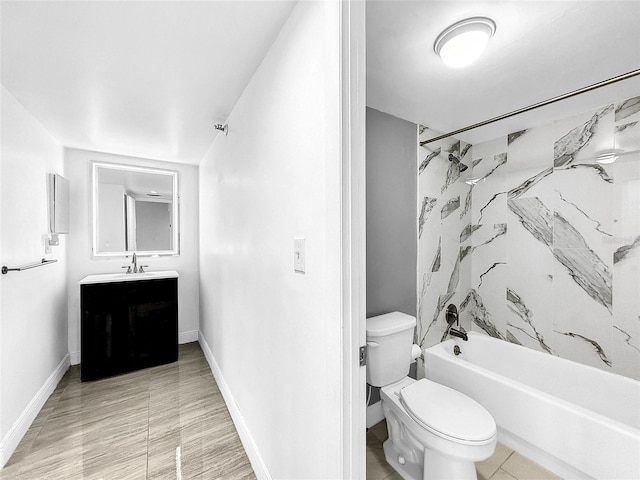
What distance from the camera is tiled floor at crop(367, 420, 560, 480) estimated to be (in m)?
1.53

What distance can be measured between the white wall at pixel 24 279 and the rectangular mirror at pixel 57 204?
0.05 metres

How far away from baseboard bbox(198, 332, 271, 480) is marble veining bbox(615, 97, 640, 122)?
9.97 ft

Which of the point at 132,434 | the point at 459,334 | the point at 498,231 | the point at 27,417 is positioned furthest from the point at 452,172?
the point at 27,417

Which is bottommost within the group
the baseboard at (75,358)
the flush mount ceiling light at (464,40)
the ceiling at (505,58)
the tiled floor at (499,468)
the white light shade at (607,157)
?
the tiled floor at (499,468)

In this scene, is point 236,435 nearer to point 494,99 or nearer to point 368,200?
point 368,200

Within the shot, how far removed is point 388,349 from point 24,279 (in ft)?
7.87

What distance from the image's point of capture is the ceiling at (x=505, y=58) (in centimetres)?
114

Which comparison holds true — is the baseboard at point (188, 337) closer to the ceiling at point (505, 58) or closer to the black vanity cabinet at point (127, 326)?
the black vanity cabinet at point (127, 326)

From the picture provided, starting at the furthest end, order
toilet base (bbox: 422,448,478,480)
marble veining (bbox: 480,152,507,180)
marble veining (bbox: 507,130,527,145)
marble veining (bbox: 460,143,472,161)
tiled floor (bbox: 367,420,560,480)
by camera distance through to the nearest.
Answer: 1. marble veining (bbox: 460,143,472,161)
2. marble veining (bbox: 480,152,507,180)
3. marble veining (bbox: 507,130,527,145)
4. tiled floor (bbox: 367,420,560,480)
5. toilet base (bbox: 422,448,478,480)

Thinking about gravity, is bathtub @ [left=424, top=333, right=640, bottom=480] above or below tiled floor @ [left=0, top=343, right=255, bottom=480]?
above

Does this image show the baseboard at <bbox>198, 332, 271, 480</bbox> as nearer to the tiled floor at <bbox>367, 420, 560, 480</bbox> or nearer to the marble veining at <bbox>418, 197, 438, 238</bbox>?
the tiled floor at <bbox>367, 420, 560, 480</bbox>

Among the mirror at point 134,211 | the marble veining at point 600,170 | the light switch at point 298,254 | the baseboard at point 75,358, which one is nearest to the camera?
the light switch at point 298,254

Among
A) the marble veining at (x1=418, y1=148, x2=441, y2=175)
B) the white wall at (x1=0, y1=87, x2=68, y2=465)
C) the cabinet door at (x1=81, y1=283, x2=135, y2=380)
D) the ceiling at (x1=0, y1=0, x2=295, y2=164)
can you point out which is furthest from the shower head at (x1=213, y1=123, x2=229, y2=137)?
the cabinet door at (x1=81, y1=283, x2=135, y2=380)

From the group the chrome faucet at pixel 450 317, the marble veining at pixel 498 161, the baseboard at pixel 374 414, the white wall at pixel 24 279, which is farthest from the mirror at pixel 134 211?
the marble veining at pixel 498 161
